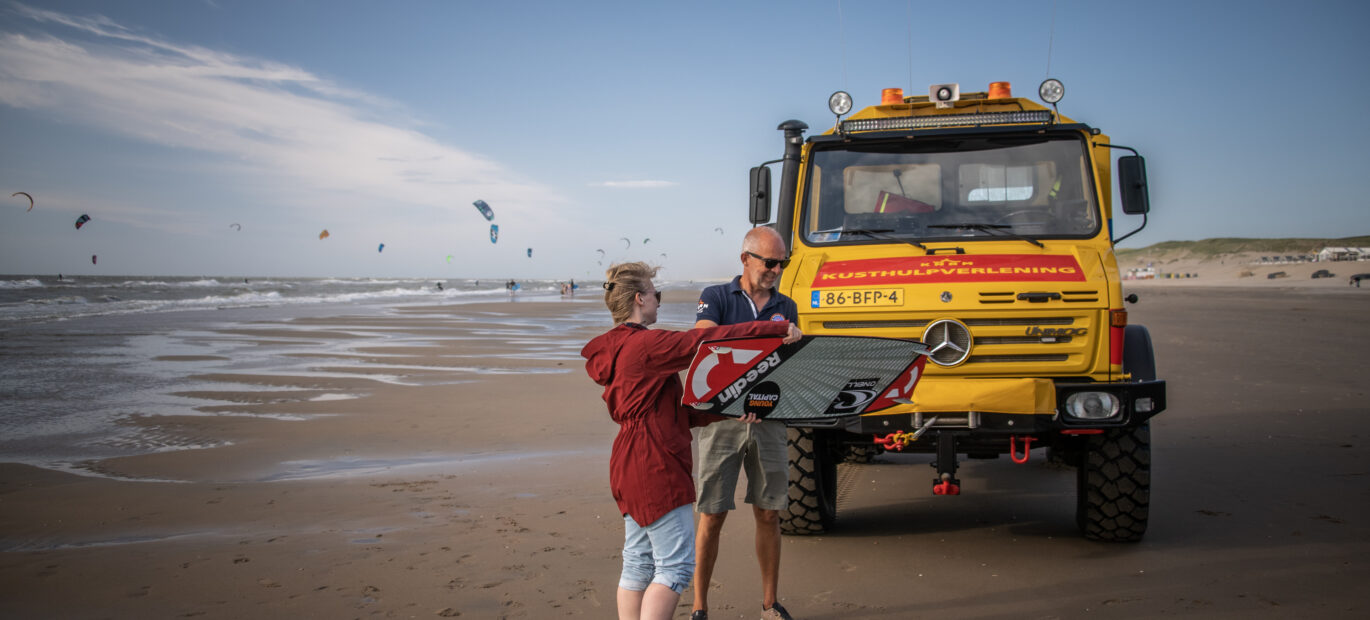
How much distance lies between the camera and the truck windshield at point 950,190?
16.9 ft

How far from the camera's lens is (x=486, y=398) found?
36.3ft

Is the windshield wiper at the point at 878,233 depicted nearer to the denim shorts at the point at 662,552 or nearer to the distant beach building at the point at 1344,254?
the denim shorts at the point at 662,552

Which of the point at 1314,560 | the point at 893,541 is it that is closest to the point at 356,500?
the point at 893,541

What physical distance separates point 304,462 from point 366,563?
3.27 metres

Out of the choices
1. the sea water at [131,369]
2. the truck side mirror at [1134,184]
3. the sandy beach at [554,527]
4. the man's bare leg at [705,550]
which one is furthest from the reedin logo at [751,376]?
the sea water at [131,369]

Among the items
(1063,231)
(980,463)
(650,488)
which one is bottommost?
(980,463)

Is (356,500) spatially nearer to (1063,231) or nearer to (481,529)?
(481,529)

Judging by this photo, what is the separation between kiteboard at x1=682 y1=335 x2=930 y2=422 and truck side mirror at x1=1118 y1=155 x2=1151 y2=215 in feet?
9.06

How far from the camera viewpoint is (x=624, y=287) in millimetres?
2816

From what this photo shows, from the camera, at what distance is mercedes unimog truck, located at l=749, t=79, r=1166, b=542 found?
4.34 meters

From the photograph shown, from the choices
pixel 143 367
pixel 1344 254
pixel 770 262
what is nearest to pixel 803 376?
pixel 770 262

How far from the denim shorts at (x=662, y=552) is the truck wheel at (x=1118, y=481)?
9.98ft

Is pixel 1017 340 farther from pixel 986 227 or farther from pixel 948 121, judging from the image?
pixel 948 121

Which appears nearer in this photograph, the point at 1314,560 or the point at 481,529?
the point at 1314,560
